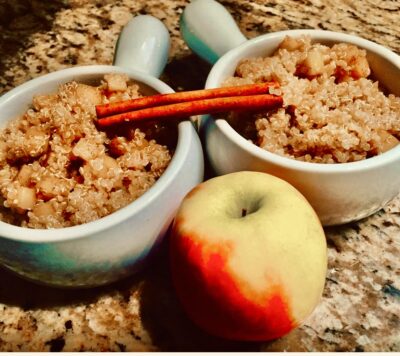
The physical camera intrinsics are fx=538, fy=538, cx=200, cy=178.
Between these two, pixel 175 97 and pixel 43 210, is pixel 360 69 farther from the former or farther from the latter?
pixel 43 210

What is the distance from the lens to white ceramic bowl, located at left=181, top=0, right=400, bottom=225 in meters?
0.64

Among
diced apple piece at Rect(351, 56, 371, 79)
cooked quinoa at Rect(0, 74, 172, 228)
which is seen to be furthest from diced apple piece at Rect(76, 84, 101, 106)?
diced apple piece at Rect(351, 56, 371, 79)

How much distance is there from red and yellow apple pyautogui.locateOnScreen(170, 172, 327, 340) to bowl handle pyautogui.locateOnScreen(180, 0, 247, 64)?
12.6 inches

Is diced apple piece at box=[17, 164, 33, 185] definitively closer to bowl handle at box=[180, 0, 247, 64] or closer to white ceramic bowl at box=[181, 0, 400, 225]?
white ceramic bowl at box=[181, 0, 400, 225]

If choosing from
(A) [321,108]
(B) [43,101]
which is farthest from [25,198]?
(A) [321,108]

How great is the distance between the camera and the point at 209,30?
2.86 feet

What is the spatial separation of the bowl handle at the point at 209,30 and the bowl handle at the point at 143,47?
5 centimetres

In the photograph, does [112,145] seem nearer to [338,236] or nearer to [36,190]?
[36,190]

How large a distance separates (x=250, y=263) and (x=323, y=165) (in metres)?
0.16

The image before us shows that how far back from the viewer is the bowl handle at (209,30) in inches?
33.8

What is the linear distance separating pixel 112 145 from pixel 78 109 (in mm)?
72

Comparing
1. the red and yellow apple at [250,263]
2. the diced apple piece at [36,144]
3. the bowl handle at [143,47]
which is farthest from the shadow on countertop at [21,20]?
the red and yellow apple at [250,263]

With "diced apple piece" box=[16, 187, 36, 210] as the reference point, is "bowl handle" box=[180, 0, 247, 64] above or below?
above

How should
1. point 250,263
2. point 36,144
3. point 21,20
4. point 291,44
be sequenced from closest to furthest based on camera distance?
point 250,263 < point 36,144 < point 291,44 < point 21,20
